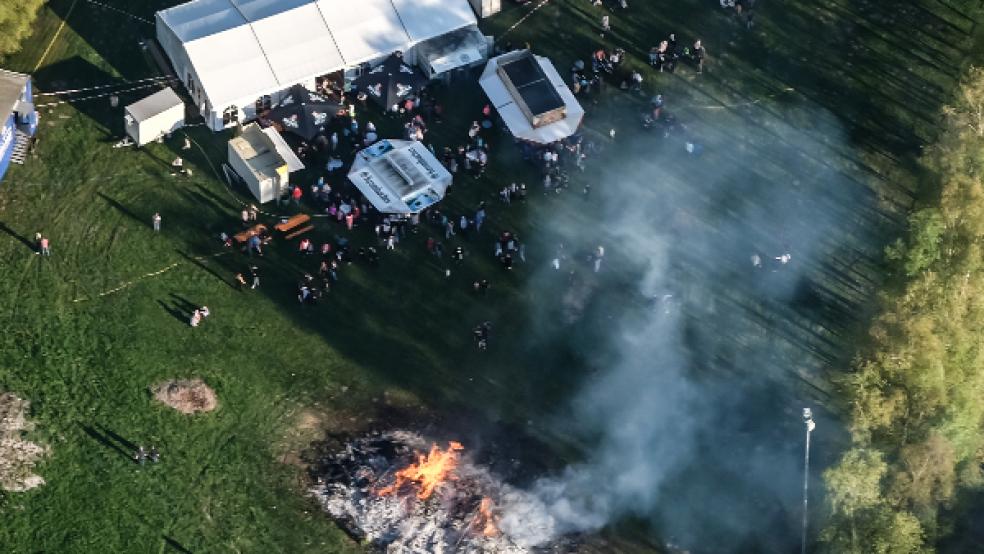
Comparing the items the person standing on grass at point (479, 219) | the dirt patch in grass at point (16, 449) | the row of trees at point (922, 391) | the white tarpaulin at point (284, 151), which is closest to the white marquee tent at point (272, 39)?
the white tarpaulin at point (284, 151)

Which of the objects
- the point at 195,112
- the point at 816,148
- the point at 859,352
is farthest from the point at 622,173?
the point at 195,112

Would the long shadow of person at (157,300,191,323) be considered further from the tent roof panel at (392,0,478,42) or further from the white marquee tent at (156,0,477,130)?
the tent roof panel at (392,0,478,42)

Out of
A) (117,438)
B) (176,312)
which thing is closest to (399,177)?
(176,312)

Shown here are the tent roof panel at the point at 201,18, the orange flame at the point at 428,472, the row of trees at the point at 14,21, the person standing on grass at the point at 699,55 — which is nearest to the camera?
the orange flame at the point at 428,472

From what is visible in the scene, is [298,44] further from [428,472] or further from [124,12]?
[428,472]

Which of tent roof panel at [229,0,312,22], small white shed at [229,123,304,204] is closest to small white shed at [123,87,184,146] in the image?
small white shed at [229,123,304,204]

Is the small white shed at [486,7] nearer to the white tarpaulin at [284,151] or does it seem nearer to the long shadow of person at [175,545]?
the white tarpaulin at [284,151]

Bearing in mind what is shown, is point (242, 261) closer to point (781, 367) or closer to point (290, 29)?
point (290, 29)
